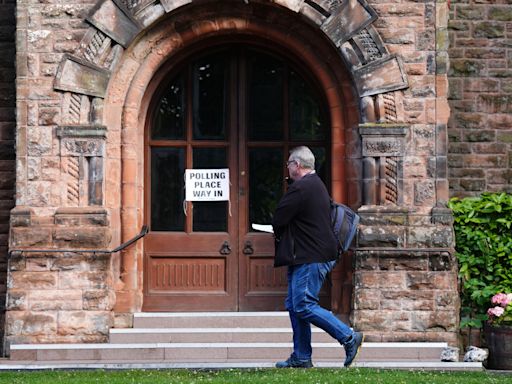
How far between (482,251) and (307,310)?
135 inches

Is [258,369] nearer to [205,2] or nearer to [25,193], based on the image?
[25,193]

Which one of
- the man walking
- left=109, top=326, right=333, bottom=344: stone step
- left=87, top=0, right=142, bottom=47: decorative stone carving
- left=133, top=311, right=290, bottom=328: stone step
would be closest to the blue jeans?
the man walking

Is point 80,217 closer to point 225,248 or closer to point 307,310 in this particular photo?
point 225,248

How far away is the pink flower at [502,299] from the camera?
11.7 metres

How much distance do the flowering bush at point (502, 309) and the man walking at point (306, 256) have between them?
2.52 m

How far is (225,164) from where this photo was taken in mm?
12688

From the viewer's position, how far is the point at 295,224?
32.1 ft

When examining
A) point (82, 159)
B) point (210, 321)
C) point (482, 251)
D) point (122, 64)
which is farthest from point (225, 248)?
point (482, 251)

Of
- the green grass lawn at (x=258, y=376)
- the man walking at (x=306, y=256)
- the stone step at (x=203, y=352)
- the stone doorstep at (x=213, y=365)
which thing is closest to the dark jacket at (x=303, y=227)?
Result: the man walking at (x=306, y=256)

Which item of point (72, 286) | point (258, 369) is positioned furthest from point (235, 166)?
point (258, 369)

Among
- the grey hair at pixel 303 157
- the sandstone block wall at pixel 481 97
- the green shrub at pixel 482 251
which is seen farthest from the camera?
the sandstone block wall at pixel 481 97

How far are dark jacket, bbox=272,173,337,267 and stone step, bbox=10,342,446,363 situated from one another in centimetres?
199

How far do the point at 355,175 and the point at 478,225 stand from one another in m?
1.56

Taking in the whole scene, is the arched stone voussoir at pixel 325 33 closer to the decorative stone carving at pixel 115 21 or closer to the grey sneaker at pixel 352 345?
the decorative stone carving at pixel 115 21
